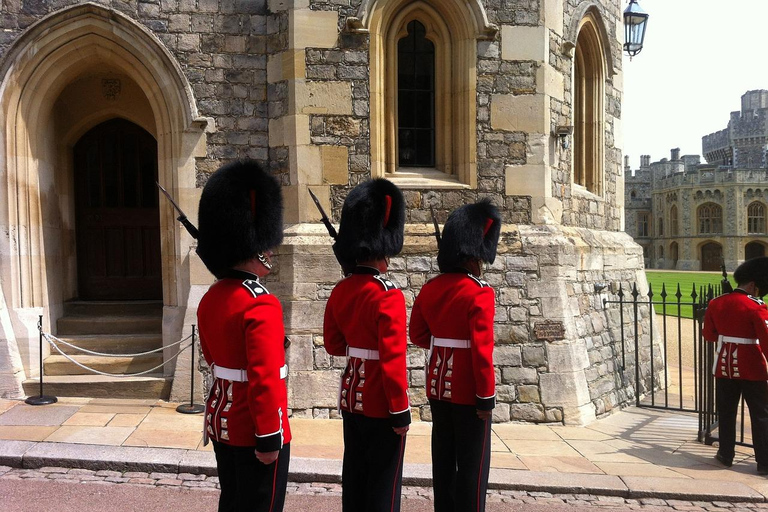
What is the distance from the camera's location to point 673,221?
6128 cm

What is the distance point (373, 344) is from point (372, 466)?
2.10ft

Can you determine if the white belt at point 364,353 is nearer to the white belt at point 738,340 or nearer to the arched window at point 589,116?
the white belt at point 738,340

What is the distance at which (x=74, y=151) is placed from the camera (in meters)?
8.12

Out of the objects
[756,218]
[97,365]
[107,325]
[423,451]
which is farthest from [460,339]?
[756,218]

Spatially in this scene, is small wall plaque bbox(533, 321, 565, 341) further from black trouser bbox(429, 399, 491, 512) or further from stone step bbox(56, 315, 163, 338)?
stone step bbox(56, 315, 163, 338)

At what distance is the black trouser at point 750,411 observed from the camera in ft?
17.0

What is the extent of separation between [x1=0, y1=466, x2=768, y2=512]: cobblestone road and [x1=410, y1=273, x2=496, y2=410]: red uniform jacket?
1226mm

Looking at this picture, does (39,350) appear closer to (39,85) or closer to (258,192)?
(39,85)

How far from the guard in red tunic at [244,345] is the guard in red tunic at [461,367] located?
3.75ft

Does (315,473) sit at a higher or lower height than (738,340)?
lower

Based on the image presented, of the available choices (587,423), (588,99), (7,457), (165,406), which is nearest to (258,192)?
(7,457)

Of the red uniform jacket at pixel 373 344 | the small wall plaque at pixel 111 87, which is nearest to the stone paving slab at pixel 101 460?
the red uniform jacket at pixel 373 344

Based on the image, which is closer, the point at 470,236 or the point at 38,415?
the point at 470,236

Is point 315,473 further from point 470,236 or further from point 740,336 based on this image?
point 740,336
